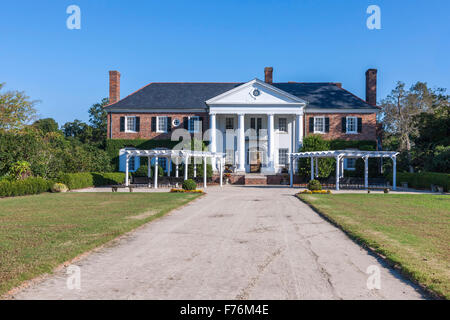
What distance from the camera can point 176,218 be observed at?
12.4m

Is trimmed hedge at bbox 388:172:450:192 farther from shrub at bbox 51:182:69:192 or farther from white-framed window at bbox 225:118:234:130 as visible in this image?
shrub at bbox 51:182:69:192

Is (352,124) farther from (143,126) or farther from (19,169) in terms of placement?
Result: (19,169)

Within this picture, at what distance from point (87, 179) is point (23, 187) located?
741 cm

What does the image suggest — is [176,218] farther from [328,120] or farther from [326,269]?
[328,120]

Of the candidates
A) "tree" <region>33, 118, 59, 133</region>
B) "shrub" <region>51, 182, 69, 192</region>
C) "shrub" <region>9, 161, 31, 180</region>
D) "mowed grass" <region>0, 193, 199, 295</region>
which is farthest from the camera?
"tree" <region>33, 118, 59, 133</region>

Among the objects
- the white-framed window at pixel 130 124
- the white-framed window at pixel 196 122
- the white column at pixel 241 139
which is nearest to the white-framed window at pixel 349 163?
the white column at pixel 241 139

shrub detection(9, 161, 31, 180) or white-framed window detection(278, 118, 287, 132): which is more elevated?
white-framed window detection(278, 118, 287, 132)

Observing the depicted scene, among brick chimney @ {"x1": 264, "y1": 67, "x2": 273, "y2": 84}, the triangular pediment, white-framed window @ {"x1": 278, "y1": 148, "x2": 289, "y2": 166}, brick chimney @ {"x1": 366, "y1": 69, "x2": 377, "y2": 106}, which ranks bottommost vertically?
white-framed window @ {"x1": 278, "y1": 148, "x2": 289, "y2": 166}

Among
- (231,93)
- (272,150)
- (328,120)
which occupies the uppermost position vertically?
(231,93)

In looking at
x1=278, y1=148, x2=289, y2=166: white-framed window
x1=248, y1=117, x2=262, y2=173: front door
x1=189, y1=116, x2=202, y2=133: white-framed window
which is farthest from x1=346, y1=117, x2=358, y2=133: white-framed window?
x1=189, y1=116, x2=202, y2=133: white-framed window

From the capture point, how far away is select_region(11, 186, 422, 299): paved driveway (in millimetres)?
5066

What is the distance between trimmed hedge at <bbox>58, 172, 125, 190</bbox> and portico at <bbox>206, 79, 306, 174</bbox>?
367 inches
